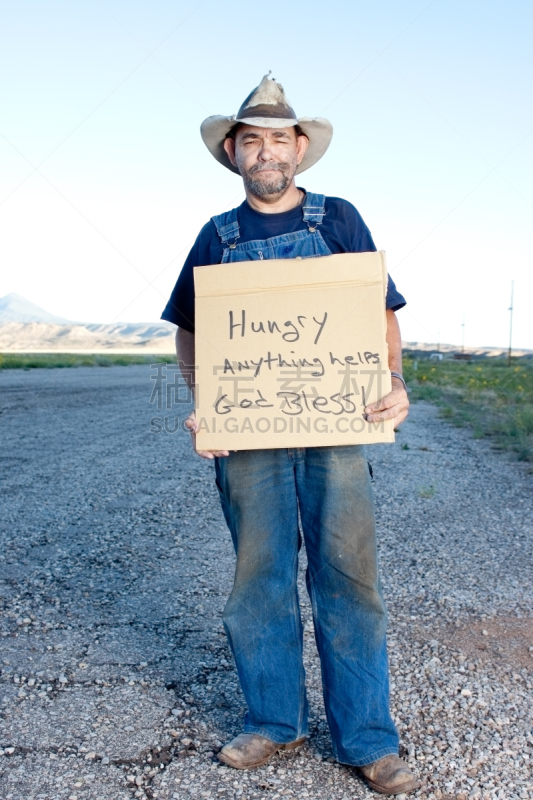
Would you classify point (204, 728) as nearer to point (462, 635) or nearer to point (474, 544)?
point (462, 635)

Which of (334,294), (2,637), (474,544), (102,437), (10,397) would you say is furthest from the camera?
(10,397)

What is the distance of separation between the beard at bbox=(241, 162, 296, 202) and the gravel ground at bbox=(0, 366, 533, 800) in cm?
193

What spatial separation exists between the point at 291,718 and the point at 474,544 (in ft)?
10.4

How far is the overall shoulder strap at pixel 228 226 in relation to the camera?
264cm

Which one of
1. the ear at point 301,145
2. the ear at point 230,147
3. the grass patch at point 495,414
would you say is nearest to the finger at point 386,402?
the ear at point 301,145

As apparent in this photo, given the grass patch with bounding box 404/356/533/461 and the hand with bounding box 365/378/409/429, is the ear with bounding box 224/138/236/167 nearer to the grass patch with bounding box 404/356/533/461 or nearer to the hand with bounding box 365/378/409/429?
the hand with bounding box 365/378/409/429

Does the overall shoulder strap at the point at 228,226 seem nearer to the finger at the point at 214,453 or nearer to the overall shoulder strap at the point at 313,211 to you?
the overall shoulder strap at the point at 313,211

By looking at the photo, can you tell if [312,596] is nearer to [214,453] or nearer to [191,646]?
[214,453]

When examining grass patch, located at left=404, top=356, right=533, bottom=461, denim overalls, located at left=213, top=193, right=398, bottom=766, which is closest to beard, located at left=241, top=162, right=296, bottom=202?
denim overalls, located at left=213, top=193, right=398, bottom=766

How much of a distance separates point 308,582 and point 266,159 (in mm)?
1467

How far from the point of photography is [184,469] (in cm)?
856

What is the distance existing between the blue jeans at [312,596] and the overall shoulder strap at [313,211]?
2.54 ft

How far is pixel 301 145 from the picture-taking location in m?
2.81

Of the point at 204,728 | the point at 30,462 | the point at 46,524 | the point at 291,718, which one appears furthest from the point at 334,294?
the point at 30,462
